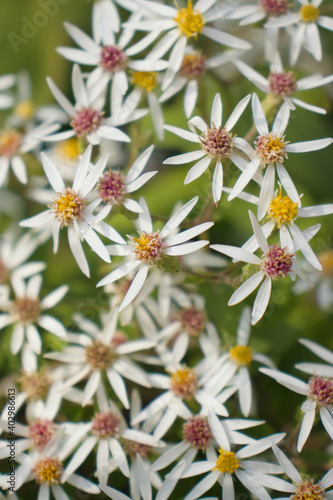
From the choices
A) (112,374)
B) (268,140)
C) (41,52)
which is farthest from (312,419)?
(41,52)

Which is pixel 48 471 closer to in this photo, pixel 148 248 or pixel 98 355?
pixel 98 355

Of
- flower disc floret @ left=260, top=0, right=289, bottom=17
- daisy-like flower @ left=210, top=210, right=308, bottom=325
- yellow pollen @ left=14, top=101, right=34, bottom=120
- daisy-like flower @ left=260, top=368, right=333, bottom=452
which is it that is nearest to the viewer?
daisy-like flower @ left=210, top=210, right=308, bottom=325

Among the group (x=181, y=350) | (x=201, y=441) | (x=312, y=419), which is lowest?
(x=201, y=441)

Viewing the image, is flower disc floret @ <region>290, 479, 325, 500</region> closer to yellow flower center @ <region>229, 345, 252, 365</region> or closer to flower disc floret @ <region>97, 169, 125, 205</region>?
yellow flower center @ <region>229, 345, 252, 365</region>

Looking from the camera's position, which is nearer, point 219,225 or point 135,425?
point 135,425

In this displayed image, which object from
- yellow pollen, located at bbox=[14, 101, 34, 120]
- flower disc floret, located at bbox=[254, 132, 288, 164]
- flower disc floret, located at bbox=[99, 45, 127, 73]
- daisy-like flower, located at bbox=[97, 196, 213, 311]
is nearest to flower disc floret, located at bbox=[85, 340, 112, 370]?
daisy-like flower, located at bbox=[97, 196, 213, 311]

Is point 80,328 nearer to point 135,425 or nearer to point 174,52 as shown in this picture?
point 135,425
